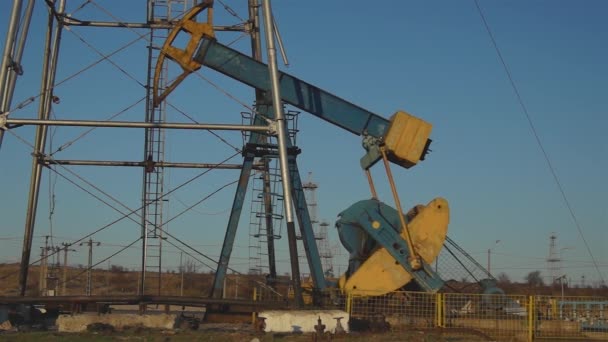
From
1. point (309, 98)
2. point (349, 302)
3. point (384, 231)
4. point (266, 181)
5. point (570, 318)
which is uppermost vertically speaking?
point (309, 98)

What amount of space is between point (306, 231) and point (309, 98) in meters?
2.77

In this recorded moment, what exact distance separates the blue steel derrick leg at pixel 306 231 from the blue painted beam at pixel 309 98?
1203 mm

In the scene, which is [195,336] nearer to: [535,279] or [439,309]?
[439,309]

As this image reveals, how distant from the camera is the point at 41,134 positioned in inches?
676

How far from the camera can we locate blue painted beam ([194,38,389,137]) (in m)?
16.7

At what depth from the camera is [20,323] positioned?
13852 millimetres

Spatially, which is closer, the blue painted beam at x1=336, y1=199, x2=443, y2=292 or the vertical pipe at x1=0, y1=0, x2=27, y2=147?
the vertical pipe at x1=0, y1=0, x2=27, y2=147

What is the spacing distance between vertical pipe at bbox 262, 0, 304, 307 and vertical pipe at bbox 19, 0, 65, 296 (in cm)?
528

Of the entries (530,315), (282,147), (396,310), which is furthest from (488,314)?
(282,147)

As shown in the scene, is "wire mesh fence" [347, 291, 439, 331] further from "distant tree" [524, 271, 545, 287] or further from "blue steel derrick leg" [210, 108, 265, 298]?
"distant tree" [524, 271, 545, 287]

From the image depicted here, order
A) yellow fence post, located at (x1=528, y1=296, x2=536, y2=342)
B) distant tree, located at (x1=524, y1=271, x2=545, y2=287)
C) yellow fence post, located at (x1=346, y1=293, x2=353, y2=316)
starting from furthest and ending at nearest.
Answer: distant tree, located at (x1=524, y1=271, x2=545, y2=287) → yellow fence post, located at (x1=346, y1=293, x2=353, y2=316) → yellow fence post, located at (x1=528, y1=296, x2=536, y2=342)

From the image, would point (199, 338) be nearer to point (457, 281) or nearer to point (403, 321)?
point (403, 321)

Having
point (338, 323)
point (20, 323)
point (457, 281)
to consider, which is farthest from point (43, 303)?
point (457, 281)

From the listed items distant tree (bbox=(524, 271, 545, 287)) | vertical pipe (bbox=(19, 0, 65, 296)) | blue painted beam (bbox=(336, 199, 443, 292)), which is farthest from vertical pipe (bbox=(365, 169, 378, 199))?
distant tree (bbox=(524, 271, 545, 287))
